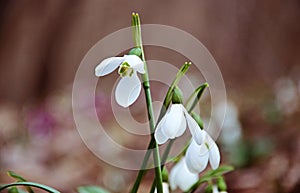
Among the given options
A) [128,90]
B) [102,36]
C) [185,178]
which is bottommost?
[185,178]

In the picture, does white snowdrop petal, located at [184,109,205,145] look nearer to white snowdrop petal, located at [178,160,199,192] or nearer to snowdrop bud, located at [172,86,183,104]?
snowdrop bud, located at [172,86,183,104]

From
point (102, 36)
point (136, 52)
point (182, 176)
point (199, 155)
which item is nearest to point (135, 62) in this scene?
point (136, 52)

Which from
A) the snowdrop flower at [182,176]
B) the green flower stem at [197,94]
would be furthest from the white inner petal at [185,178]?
the green flower stem at [197,94]

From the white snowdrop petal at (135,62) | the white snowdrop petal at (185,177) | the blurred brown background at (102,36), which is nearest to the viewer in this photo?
the white snowdrop petal at (135,62)

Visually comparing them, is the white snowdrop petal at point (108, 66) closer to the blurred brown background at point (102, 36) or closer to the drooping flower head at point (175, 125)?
the drooping flower head at point (175, 125)

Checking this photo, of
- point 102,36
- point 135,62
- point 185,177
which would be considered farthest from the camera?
point 102,36

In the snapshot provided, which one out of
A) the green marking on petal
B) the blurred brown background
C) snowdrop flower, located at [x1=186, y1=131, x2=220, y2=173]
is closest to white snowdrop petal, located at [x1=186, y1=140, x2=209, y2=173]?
snowdrop flower, located at [x1=186, y1=131, x2=220, y2=173]

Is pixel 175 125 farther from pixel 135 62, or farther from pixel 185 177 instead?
pixel 185 177
